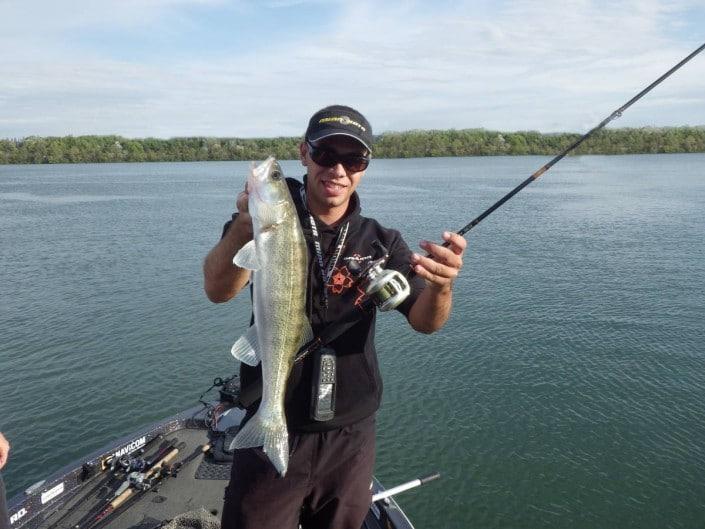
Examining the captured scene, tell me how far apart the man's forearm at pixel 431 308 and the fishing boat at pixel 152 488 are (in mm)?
3783

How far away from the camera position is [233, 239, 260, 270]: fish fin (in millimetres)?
3246

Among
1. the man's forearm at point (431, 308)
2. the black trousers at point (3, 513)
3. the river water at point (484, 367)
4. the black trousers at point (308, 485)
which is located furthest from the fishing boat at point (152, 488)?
the river water at point (484, 367)

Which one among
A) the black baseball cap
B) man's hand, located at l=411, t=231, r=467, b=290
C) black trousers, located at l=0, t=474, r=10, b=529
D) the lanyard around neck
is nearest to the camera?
man's hand, located at l=411, t=231, r=467, b=290

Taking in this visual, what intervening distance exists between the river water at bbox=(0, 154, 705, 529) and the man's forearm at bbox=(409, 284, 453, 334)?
26.1ft

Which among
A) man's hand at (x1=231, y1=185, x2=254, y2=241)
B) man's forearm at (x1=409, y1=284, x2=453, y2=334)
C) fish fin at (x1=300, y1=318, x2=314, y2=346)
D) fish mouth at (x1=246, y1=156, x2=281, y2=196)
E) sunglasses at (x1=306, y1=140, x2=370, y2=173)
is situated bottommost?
fish fin at (x1=300, y1=318, x2=314, y2=346)

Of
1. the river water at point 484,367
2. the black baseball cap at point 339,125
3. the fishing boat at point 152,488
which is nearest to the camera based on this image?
the black baseball cap at point 339,125

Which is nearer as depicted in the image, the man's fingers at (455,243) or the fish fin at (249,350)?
the man's fingers at (455,243)

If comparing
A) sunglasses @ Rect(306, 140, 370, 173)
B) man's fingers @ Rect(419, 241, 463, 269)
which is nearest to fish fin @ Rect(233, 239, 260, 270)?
sunglasses @ Rect(306, 140, 370, 173)

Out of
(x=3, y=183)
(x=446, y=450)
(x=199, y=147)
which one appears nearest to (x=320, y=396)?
(x=446, y=450)

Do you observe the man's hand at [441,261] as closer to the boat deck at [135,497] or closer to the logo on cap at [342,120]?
the logo on cap at [342,120]

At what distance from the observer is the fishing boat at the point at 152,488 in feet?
21.6

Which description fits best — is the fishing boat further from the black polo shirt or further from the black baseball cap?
the black baseball cap

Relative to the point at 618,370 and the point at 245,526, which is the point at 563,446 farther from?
the point at 245,526

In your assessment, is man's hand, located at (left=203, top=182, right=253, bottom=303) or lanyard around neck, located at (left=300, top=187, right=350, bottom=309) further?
lanyard around neck, located at (left=300, top=187, right=350, bottom=309)
